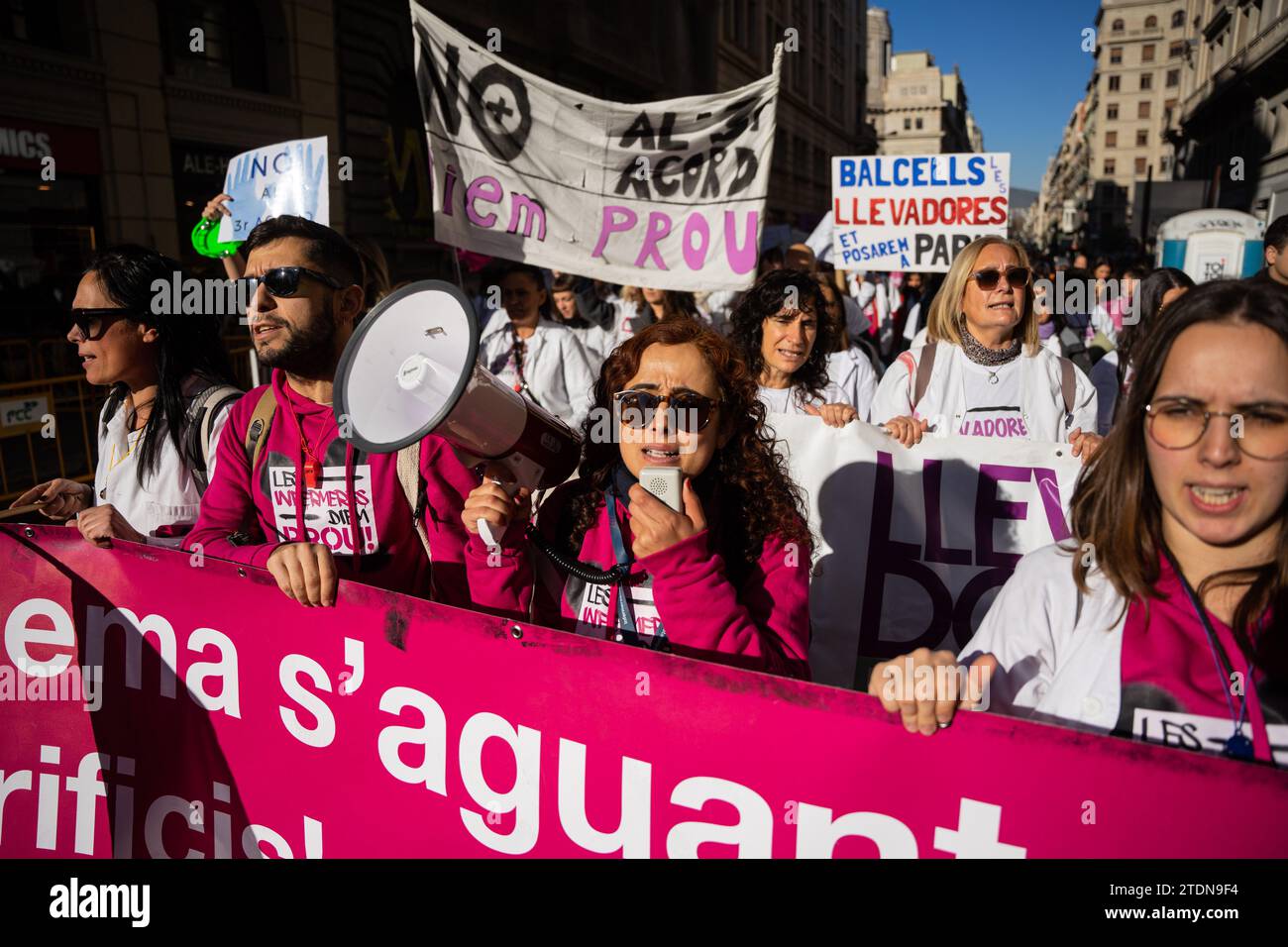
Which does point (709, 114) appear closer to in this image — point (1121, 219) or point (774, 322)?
point (774, 322)

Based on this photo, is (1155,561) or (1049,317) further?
(1049,317)

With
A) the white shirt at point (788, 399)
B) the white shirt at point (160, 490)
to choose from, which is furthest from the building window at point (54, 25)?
the white shirt at point (788, 399)

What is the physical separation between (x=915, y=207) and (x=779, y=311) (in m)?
2.95

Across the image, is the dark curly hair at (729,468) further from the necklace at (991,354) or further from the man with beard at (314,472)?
the necklace at (991,354)

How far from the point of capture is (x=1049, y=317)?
685 cm

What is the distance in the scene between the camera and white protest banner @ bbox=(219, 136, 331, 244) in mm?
4473

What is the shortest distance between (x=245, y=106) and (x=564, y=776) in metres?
12.7

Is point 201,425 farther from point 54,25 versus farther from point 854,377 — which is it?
point 54,25

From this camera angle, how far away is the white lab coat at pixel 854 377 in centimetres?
417

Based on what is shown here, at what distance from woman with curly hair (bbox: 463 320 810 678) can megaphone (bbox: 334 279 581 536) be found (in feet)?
0.34

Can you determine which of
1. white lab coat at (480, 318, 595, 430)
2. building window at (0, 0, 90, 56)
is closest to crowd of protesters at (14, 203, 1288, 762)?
white lab coat at (480, 318, 595, 430)

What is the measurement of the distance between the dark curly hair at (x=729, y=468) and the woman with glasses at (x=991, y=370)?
1448 mm

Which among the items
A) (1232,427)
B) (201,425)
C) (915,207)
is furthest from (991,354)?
(915,207)

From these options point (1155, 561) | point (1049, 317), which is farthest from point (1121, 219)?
point (1155, 561)
